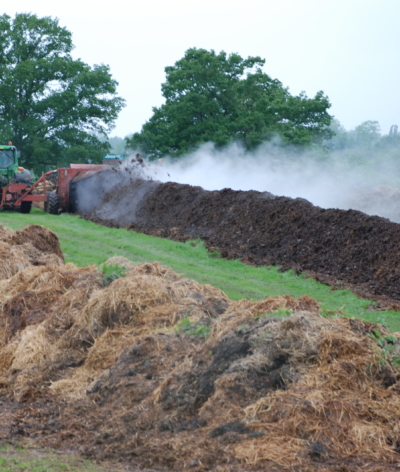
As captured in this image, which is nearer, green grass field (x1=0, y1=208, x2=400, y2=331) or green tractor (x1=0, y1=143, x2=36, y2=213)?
green grass field (x1=0, y1=208, x2=400, y2=331)

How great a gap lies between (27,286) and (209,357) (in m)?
4.80

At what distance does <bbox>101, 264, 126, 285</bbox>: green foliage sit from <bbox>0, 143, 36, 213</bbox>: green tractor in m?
17.5

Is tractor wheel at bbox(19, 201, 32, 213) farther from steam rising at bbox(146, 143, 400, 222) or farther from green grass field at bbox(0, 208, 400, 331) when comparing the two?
steam rising at bbox(146, 143, 400, 222)

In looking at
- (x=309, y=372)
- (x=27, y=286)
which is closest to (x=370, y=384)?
(x=309, y=372)

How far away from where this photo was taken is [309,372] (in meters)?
6.02

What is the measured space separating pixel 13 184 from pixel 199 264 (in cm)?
→ 1230

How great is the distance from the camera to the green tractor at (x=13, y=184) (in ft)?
86.2

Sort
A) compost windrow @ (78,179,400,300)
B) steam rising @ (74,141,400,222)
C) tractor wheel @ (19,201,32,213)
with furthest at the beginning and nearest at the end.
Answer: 1. steam rising @ (74,141,400,222)
2. tractor wheel @ (19,201,32,213)
3. compost windrow @ (78,179,400,300)

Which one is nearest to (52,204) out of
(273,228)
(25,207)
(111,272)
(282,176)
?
(25,207)

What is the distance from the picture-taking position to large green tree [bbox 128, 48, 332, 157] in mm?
43812

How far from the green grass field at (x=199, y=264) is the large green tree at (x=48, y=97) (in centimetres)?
2320

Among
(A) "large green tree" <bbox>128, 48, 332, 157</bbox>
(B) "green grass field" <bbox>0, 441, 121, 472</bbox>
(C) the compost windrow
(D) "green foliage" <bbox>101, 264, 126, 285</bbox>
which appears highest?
(A) "large green tree" <bbox>128, 48, 332, 157</bbox>

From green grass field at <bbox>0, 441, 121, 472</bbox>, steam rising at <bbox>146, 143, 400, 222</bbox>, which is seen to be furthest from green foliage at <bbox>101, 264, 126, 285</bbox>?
steam rising at <bbox>146, 143, 400, 222</bbox>

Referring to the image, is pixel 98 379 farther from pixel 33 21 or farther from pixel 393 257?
pixel 33 21
